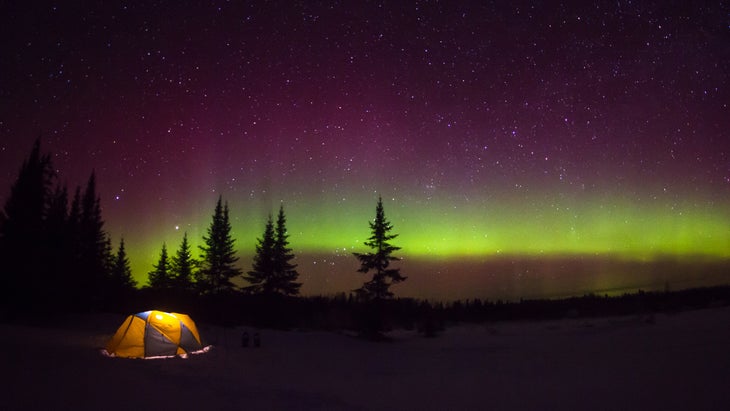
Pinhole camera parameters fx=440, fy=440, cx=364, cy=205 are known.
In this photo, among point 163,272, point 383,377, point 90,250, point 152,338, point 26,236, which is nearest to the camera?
point 383,377

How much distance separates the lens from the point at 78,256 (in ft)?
108

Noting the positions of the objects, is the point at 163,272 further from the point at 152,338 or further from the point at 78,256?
the point at 152,338

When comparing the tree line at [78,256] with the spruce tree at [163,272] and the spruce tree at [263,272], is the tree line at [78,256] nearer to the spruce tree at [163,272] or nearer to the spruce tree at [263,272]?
the spruce tree at [263,272]

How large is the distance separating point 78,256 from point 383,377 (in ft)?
92.6

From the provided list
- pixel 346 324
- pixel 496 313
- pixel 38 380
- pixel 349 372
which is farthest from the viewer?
pixel 496 313

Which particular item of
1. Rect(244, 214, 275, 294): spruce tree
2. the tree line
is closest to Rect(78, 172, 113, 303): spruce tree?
the tree line

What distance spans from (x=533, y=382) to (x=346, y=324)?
26.9 metres

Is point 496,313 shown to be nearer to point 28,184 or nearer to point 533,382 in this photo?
point 533,382

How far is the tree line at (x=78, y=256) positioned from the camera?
26.7m

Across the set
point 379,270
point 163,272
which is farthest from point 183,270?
point 379,270

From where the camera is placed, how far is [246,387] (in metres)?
11.7

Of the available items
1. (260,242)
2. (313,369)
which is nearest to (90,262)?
(260,242)

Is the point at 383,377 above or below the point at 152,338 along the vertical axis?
below

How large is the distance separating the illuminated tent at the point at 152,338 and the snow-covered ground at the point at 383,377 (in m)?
0.84
